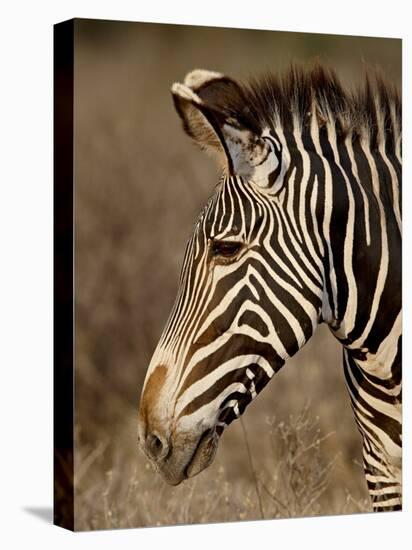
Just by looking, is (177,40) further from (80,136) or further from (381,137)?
(381,137)

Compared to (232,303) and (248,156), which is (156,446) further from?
(248,156)

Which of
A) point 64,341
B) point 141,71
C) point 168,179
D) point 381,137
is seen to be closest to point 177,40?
point 141,71

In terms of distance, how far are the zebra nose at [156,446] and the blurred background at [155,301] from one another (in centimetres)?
44

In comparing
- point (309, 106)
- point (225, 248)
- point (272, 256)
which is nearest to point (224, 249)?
point (225, 248)

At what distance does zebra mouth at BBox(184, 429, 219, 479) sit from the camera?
6543mm

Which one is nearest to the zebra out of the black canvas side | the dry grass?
the dry grass

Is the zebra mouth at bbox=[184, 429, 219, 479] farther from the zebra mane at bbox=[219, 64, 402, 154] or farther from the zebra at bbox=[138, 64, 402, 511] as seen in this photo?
the zebra mane at bbox=[219, 64, 402, 154]

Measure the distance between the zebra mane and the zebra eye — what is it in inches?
27.9

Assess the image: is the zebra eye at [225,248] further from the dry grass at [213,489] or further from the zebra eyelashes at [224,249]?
the dry grass at [213,489]

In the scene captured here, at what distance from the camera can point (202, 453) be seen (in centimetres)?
658

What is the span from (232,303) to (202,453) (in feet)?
2.62

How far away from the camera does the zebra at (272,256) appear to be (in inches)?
255

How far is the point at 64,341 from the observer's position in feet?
22.6

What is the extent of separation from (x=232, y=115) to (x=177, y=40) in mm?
574
